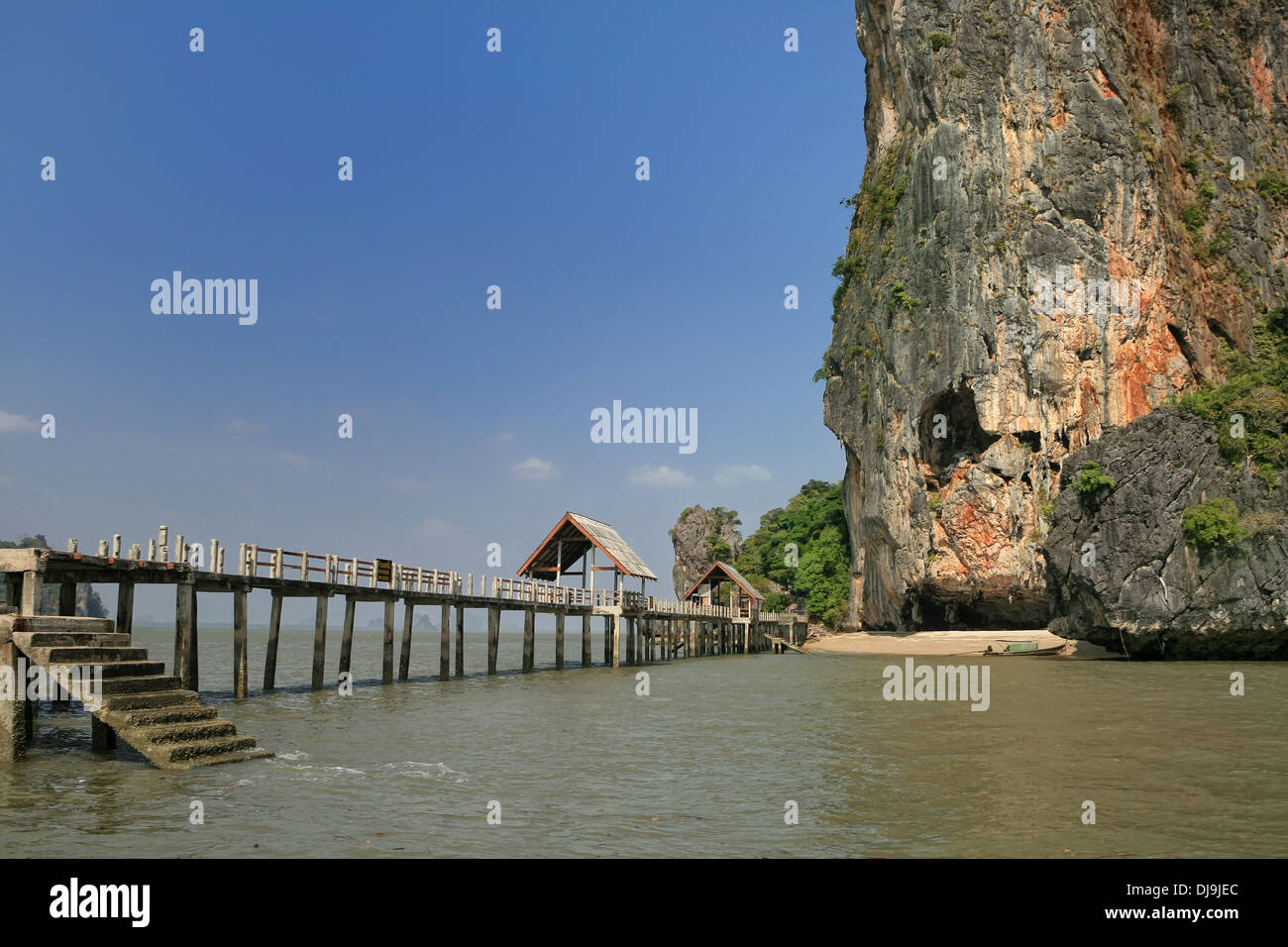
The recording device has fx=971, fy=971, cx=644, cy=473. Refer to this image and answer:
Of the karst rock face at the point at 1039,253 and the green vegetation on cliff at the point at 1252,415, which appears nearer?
the green vegetation on cliff at the point at 1252,415

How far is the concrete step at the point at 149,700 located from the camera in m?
14.9

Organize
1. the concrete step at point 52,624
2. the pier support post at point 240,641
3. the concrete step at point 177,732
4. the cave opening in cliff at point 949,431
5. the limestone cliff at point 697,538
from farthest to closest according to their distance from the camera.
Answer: the limestone cliff at point 697,538 → the cave opening in cliff at point 949,431 → the pier support post at point 240,641 → the concrete step at point 52,624 → the concrete step at point 177,732

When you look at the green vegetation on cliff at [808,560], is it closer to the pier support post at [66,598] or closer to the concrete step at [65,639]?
the pier support post at [66,598]

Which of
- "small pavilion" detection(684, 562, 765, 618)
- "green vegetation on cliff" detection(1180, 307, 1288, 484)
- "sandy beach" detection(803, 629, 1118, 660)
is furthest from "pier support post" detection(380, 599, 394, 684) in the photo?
"green vegetation on cliff" detection(1180, 307, 1288, 484)

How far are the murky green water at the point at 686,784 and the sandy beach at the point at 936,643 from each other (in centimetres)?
2785

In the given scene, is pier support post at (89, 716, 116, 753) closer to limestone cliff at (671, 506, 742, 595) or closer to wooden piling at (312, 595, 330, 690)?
wooden piling at (312, 595, 330, 690)

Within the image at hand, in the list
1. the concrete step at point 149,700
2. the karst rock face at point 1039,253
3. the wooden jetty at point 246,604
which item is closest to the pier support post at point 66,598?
the wooden jetty at point 246,604

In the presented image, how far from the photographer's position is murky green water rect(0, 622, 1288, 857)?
1080 centimetres

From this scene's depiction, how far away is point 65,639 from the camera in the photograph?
50.5 ft

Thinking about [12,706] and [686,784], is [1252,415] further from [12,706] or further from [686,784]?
[12,706]

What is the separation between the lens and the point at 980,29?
6334 cm

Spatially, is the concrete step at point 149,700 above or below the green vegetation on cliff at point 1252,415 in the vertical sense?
below
